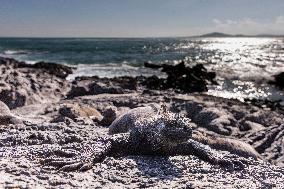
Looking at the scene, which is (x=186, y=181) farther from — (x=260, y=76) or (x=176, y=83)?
(x=260, y=76)

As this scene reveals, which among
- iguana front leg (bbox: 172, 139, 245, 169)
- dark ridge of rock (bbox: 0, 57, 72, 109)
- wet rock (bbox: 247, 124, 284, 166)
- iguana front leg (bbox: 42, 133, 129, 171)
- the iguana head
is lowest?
wet rock (bbox: 247, 124, 284, 166)

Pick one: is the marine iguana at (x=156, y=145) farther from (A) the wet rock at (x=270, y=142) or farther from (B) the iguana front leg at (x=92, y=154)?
(A) the wet rock at (x=270, y=142)

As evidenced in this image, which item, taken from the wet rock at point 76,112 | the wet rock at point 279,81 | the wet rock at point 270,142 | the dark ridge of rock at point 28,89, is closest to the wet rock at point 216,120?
the wet rock at point 270,142

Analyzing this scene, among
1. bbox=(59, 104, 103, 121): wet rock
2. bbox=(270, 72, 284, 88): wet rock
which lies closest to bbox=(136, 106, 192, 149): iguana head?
bbox=(59, 104, 103, 121): wet rock

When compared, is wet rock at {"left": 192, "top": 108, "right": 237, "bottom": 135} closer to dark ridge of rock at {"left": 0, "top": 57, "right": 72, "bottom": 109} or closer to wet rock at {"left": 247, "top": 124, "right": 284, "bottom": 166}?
wet rock at {"left": 247, "top": 124, "right": 284, "bottom": 166}

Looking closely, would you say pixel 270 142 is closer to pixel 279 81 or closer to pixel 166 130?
pixel 166 130

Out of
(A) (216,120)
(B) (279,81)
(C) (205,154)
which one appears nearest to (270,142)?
(A) (216,120)

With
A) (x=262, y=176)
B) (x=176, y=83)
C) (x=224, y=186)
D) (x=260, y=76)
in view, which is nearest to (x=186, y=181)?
(x=224, y=186)
